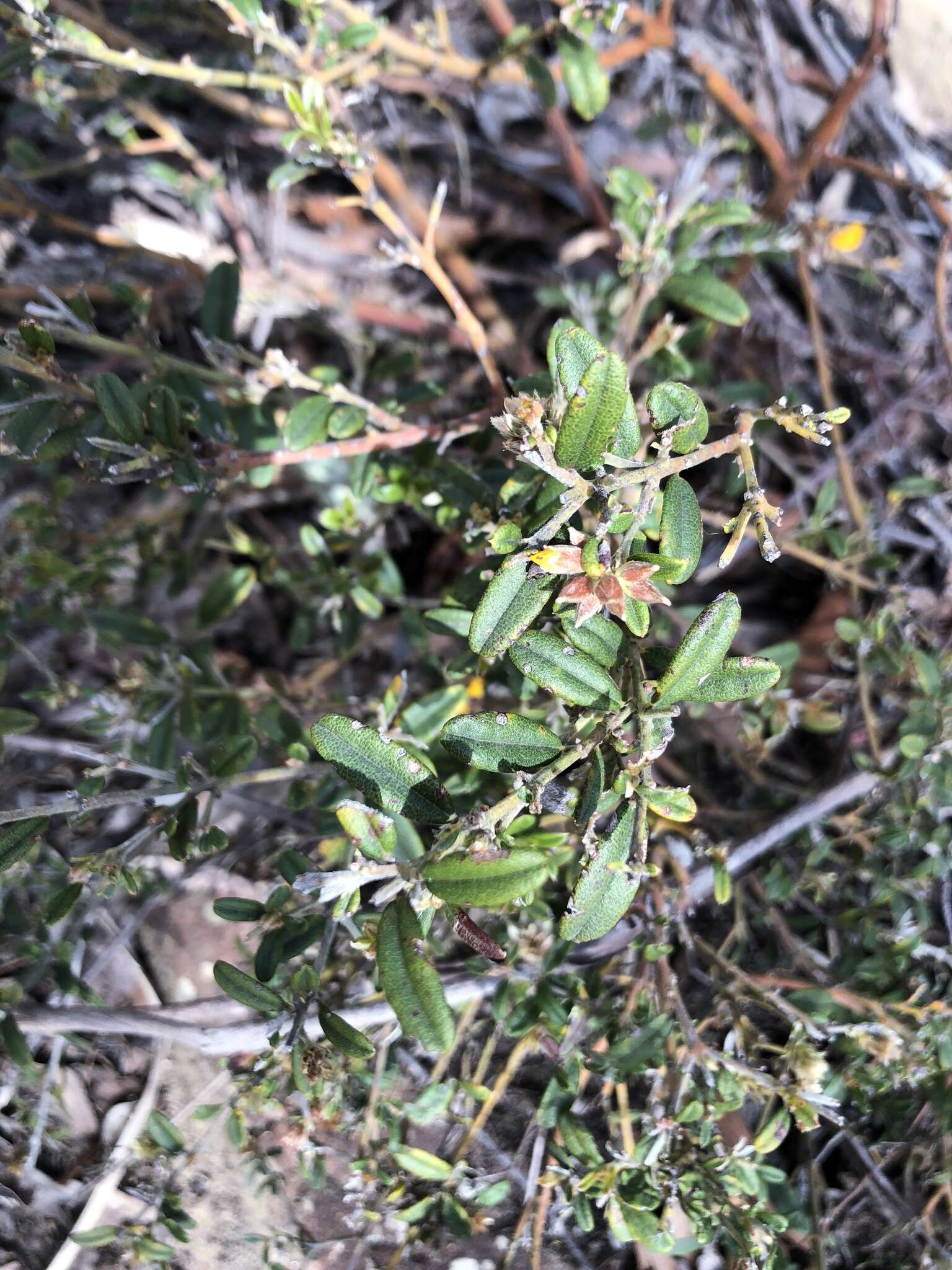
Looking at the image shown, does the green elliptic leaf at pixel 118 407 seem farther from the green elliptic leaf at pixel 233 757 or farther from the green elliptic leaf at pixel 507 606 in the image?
the green elliptic leaf at pixel 507 606

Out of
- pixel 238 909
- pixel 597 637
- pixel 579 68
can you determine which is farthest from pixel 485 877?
pixel 579 68

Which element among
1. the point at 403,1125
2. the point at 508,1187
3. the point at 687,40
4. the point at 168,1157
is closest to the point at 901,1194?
the point at 508,1187

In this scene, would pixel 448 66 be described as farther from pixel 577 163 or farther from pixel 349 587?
pixel 349 587

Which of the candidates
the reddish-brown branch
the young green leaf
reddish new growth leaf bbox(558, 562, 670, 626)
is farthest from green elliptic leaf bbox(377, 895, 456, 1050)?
the reddish-brown branch

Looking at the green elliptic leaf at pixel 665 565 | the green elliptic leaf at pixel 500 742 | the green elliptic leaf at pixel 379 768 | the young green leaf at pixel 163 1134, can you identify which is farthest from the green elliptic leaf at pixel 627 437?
the young green leaf at pixel 163 1134

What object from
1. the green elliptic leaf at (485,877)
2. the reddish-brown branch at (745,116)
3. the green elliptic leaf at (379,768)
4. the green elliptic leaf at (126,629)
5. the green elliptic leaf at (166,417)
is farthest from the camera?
the reddish-brown branch at (745,116)

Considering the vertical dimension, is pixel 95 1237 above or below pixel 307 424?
below

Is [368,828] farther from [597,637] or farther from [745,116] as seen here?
[745,116]
